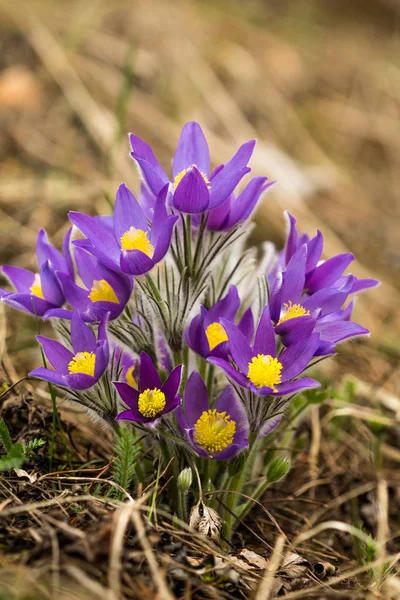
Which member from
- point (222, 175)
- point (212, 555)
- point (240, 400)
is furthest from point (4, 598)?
point (222, 175)

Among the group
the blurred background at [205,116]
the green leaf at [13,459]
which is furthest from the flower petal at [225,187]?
the blurred background at [205,116]

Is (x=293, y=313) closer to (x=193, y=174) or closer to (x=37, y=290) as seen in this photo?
(x=193, y=174)

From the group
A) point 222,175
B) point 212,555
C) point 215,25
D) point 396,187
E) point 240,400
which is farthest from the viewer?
point 215,25

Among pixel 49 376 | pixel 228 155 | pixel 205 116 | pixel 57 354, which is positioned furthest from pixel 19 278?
pixel 205 116

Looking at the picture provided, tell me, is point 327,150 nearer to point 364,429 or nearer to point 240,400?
point 364,429

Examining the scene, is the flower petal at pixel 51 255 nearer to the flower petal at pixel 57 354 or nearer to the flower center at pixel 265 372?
the flower petal at pixel 57 354

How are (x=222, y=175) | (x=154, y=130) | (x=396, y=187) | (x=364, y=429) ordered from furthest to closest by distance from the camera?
(x=396, y=187) → (x=154, y=130) → (x=364, y=429) → (x=222, y=175)

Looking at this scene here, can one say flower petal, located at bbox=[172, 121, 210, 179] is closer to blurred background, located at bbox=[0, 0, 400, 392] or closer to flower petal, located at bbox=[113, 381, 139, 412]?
flower petal, located at bbox=[113, 381, 139, 412]
